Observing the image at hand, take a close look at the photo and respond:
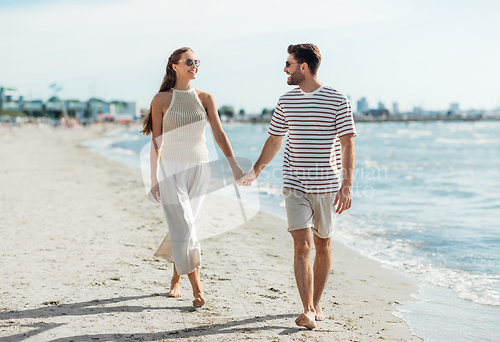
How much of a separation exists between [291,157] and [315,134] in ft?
0.76

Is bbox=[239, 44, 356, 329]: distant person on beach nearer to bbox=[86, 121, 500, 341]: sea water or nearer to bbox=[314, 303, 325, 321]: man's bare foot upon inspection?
bbox=[314, 303, 325, 321]: man's bare foot

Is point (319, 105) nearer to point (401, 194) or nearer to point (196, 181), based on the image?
point (196, 181)

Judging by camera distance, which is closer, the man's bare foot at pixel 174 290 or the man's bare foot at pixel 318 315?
the man's bare foot at pixel 318 315

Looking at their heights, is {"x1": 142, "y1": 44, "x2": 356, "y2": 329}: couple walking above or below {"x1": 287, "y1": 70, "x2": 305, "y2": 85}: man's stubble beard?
below

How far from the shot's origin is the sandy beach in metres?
3.04

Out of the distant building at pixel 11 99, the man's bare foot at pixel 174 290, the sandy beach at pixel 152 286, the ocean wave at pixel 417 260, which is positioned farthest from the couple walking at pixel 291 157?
the distant building at pixel 11 99

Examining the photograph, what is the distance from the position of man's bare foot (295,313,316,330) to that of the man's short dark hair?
1.66 meters

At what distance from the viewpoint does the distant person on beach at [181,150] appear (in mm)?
3266

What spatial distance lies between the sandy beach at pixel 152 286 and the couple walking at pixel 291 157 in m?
0.31

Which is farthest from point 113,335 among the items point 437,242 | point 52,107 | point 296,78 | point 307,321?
point 52,107

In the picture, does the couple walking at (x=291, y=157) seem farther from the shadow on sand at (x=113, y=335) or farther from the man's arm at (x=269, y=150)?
the shadow on sand at (x=113, y=335)

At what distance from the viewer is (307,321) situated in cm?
305

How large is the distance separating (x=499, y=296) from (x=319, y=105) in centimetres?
306

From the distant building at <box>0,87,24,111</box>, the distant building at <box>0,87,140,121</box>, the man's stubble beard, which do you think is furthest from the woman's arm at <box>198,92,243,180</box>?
the distant building at <box>0,87,24,111</box>
